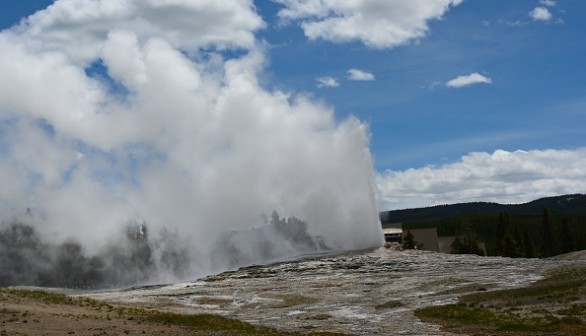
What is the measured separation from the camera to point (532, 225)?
195625 mm

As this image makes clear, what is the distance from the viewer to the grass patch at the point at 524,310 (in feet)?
115

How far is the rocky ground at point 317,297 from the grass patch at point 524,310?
1943 mm

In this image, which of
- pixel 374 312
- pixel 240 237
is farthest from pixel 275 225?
pixel 374 312

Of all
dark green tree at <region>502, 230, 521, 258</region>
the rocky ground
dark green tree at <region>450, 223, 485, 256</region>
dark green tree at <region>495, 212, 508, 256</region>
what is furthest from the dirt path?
dark green tree at <region>450, 223, 485, 256</region>

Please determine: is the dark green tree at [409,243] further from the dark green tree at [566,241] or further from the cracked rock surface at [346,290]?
the cracked rock surface at [346,290]

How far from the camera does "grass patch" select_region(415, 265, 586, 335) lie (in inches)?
1380

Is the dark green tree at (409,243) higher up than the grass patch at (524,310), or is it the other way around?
the dark green tree at (409,243)

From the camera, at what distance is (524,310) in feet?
135

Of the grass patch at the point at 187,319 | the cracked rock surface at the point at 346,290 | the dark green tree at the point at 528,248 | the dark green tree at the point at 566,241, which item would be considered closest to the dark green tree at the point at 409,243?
the dark green tree at the point at 528,248

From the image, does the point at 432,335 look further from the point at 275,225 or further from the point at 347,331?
the point at 275,225

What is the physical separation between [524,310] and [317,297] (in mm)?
21477

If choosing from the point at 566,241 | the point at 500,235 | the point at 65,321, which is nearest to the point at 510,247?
the point at 500,235

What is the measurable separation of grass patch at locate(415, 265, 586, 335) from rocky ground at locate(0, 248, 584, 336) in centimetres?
194

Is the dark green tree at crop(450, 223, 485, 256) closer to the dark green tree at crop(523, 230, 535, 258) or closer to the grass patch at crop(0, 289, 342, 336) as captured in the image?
the dark green tree at crop(523, 230, 535, 258)
